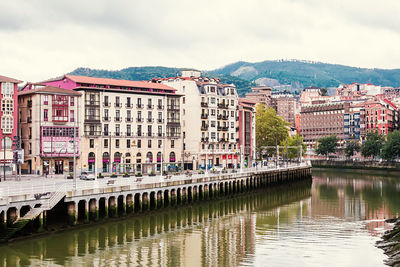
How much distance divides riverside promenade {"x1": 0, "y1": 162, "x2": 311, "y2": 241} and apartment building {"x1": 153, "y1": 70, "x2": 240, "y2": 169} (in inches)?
1303

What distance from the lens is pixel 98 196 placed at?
6588cm

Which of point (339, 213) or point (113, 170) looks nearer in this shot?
point (339, 213)

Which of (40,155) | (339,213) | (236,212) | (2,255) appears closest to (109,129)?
(40,155)

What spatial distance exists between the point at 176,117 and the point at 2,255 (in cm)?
8703

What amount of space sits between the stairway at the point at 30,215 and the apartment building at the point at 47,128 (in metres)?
48.8

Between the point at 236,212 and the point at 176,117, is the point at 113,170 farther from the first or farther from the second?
the point at 236,212

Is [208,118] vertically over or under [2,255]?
over

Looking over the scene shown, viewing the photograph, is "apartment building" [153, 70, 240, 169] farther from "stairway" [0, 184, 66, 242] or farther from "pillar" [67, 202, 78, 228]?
"stairway" [0, 184, 66, 242]

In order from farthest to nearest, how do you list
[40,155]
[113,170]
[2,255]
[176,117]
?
[176,117] → [113,170] → [40,155] → [2,255]

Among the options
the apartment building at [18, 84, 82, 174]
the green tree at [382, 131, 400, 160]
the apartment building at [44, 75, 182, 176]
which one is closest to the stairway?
the apartment building at [18, 84, 82, 174]

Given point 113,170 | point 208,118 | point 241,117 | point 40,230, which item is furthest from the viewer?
point 241,117

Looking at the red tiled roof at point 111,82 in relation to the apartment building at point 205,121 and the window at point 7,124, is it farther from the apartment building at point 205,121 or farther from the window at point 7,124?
the window at point 7,124

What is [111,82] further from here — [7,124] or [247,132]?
[247,132]

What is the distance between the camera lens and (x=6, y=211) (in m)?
52.4
